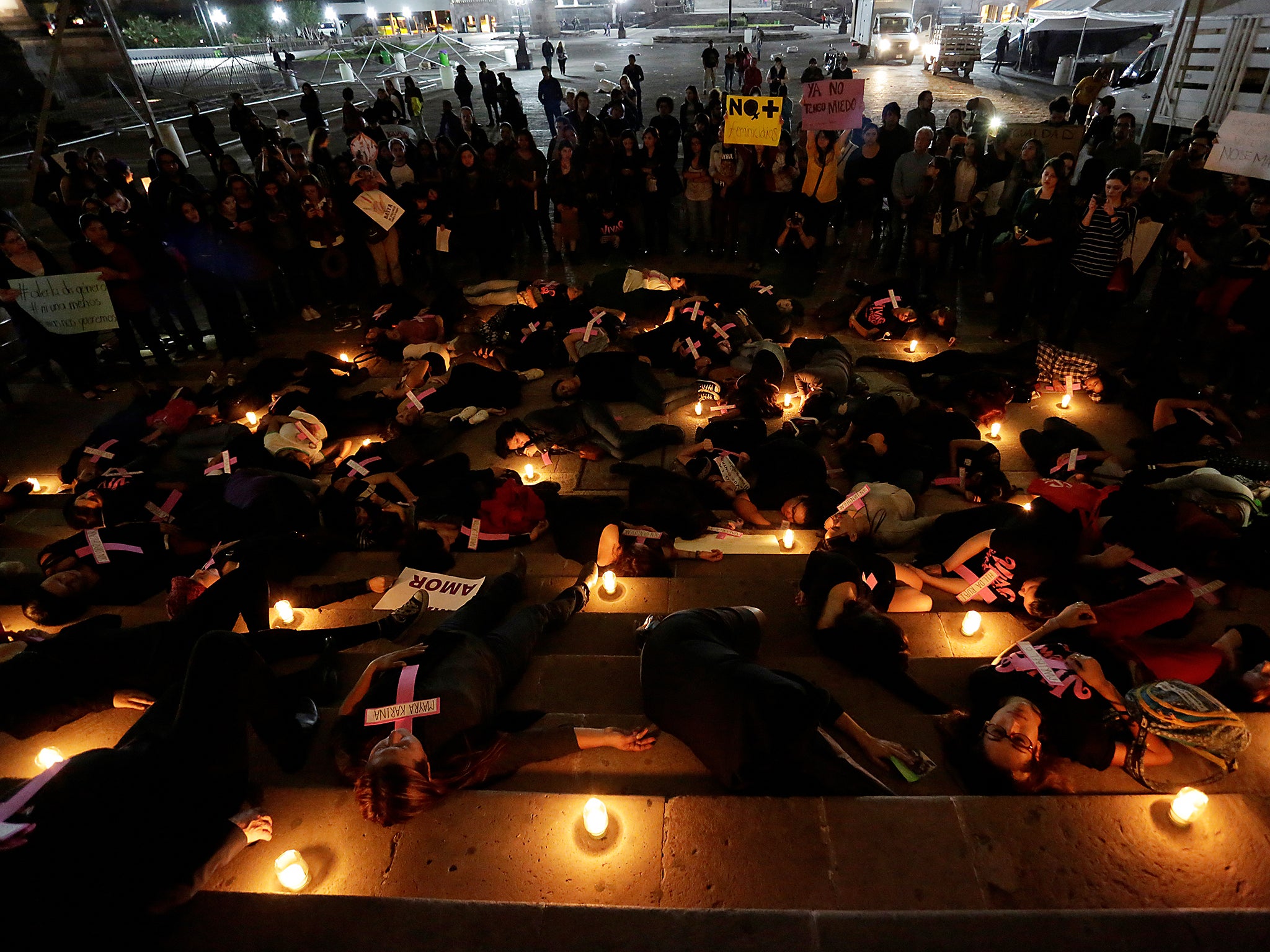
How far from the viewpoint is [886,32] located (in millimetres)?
32969

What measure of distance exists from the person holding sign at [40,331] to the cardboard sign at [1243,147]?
35.9 ft

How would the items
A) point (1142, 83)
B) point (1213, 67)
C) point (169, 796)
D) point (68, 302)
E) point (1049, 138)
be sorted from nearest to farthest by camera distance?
point (169, 796), point (68, 302), point (1049, 138), point (1213, 67), point (1142, 83)

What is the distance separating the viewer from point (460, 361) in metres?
7.60

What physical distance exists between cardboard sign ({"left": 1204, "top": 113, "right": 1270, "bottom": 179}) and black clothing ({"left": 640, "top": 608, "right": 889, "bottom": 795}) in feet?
21.0

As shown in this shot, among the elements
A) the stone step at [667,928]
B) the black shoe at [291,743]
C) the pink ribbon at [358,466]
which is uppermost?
the stone step at [667,928]

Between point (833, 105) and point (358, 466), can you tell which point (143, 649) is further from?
point (833, 105)

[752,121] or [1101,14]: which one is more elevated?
[1101,14]

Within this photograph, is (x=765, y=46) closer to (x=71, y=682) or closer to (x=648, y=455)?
(x=648, y=455)

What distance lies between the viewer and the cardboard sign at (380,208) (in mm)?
8047

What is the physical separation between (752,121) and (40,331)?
8131 mm

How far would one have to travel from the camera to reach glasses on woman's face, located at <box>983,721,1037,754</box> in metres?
2.69

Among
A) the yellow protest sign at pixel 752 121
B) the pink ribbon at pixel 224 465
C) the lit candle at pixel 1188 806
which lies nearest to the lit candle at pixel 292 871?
the lit candle at pixel 1188 806

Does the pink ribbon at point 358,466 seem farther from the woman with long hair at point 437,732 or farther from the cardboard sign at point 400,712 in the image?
the cardboard sign at point 400,712

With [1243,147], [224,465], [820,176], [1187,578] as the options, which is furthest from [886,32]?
[224,465]
